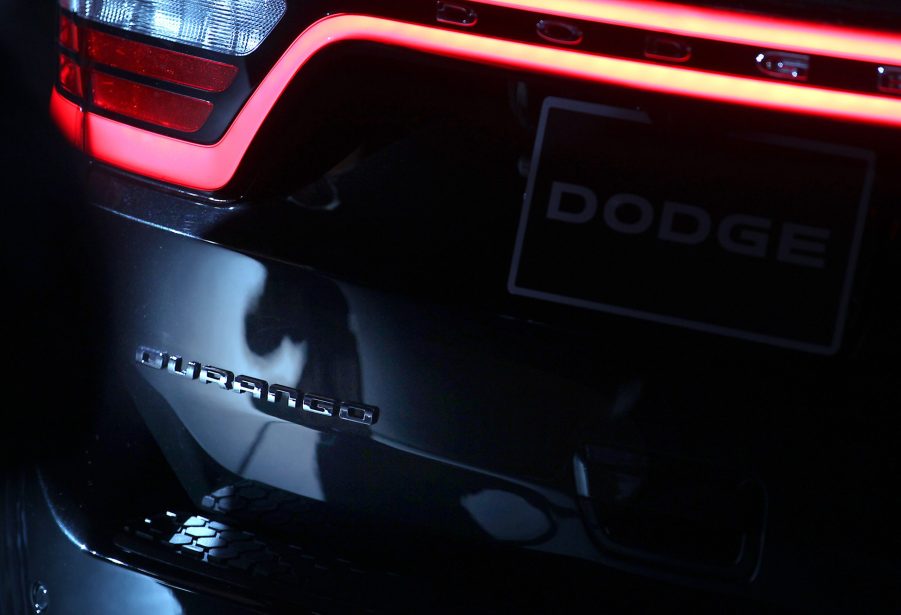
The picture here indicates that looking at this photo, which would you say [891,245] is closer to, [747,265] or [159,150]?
[747,265]

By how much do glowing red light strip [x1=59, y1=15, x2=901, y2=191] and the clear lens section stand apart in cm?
5

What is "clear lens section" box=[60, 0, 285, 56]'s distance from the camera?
110cm

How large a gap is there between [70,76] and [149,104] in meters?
0.19

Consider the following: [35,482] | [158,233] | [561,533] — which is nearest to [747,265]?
[561,533]

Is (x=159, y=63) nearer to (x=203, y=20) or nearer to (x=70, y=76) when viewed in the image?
(x=203, y=20)

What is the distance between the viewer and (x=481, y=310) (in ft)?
3.48

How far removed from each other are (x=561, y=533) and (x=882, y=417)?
1.19ft

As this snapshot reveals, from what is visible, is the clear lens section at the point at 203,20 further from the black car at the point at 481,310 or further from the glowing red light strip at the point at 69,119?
the glowing red light strip at the point at 69,119

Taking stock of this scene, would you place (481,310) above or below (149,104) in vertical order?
below

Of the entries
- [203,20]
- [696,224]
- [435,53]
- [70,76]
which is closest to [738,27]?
[696,224]

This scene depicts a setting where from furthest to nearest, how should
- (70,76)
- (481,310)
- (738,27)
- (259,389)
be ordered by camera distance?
(70,76) < (259,389) < (481,310) < (738,27)

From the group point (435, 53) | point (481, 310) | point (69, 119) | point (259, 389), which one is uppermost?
point (435, 53)

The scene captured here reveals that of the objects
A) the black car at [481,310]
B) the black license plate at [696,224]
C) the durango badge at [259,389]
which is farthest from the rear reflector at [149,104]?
the black license plate at [696,224]

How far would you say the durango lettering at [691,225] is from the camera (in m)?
0.94
